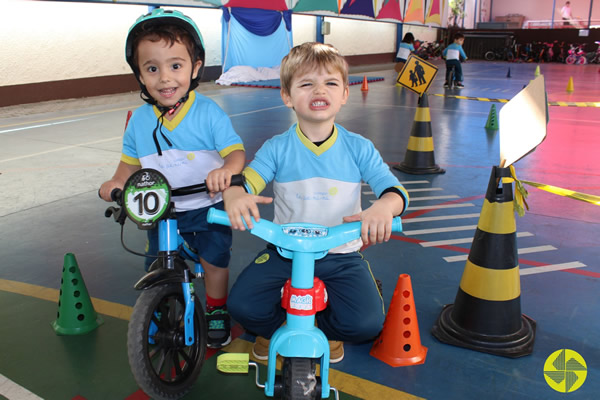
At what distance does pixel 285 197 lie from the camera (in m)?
2.39

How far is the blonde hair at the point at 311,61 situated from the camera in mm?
2129

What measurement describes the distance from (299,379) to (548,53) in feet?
113

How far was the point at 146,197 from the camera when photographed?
6.31 ft

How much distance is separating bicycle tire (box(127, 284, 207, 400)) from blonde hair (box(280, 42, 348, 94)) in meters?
1.05

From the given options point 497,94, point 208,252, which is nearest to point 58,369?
point 208,252

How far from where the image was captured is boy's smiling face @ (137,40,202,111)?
7.66 ft

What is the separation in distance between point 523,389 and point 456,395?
316 millimetres

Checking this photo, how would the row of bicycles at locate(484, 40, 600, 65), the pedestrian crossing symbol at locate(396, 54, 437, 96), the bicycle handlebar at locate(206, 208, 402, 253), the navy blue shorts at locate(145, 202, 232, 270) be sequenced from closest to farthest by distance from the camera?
the bicycle handlebar at locate(206, 208, 402, 253) → the navy blue shorts at locate(145, 202, 232, 270) → the pedestrian crossing symbol at locate(396, 54, 437, 96) → the row of bicycles at locate(484, 40, 600, 65)

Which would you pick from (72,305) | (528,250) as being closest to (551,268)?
(528,250)

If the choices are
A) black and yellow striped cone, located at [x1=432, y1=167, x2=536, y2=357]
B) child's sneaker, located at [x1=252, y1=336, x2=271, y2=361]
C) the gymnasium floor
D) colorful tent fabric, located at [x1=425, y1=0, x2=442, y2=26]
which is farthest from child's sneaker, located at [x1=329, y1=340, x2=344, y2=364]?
colorful tent fabric, located at [x1=425, y1=0, x2=442, y2=26]

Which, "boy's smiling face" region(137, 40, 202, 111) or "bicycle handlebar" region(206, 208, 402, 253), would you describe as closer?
"bicycle handlebar" region(206, 208, 402, 253)

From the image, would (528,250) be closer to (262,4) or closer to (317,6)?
(262,4)

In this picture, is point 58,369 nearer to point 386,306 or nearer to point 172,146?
point 172,146

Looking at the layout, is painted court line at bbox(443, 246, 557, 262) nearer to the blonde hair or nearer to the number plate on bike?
the blonde hair
